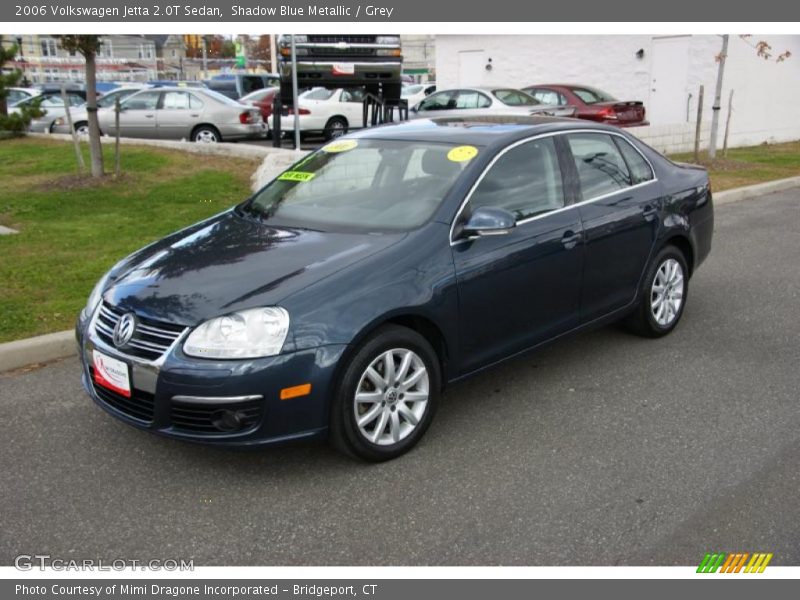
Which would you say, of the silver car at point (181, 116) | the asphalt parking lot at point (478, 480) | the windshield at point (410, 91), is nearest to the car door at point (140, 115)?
the silver car at point (181, 116)

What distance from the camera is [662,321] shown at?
5.50 metres

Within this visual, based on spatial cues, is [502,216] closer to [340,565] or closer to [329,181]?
[329,181]

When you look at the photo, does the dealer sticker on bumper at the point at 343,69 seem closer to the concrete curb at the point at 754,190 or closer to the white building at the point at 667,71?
the concrete curb at the point at 754,190

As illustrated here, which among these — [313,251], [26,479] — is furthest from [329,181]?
[26,479]

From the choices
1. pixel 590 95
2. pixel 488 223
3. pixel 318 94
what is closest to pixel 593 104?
pixel 590 95

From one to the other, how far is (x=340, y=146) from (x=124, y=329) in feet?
6.60

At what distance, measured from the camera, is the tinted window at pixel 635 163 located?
5262 millimetres

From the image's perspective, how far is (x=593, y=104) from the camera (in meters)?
15.7

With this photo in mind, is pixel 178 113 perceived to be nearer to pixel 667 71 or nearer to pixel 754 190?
pixel 754 190

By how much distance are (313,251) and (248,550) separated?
4.80 ft

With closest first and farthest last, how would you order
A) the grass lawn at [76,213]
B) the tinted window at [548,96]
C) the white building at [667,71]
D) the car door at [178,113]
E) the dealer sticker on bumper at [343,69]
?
1. the grass lawn at [76,213]
2. the dealer sticker on bumper at [343,69]
3. the tinted window at [548,96]
4. the car door at [178,113]
5. the white building at [667,71]

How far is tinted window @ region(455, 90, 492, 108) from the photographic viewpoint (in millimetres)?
15828

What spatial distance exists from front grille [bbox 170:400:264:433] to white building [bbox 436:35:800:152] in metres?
15.1

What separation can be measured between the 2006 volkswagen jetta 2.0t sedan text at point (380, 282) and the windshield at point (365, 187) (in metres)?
0.01
